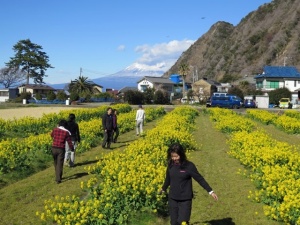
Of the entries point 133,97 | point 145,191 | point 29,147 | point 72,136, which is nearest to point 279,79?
point 133,97

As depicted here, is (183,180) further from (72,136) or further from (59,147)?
(72,136)

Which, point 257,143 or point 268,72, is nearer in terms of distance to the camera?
point 257,143

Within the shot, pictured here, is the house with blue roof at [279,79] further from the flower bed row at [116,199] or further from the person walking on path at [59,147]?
the flower bed row at [116,199]

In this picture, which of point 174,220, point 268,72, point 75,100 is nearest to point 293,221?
point 174,220

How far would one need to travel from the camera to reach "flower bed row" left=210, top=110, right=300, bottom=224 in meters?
7.51

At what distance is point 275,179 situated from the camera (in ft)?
30.3

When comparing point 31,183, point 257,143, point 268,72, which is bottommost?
point 31,183

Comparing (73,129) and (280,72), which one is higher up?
(280,72)

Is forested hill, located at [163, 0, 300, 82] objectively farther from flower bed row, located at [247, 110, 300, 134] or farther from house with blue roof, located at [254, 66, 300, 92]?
flower bed row, located at [247, 110, 300, 134]

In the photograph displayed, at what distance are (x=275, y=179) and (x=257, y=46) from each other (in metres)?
114

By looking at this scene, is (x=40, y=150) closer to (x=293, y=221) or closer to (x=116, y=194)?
(x=116, y=194)

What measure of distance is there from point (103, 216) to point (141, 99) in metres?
62.1

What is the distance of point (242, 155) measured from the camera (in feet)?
47.3

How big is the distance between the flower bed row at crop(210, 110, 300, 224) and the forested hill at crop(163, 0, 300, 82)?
88.0m
